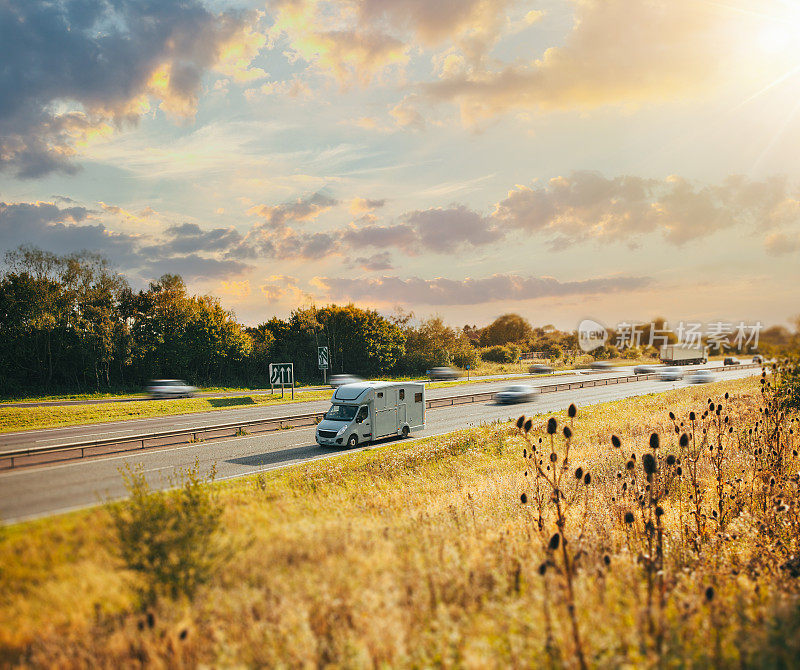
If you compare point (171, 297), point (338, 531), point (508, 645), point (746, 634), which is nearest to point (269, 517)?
point (338, 531)

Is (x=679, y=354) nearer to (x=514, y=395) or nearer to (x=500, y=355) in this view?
(x=500, y=355)

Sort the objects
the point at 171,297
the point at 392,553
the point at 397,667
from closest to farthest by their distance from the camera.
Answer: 1. the point at 397,667
2. the point at 392,553
3. the point at 171,297

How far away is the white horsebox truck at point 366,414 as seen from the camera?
1931cm

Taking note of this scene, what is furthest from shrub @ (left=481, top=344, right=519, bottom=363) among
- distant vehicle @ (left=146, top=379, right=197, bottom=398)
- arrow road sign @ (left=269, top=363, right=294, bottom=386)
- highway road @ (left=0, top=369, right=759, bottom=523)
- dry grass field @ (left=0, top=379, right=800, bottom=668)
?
dry grass field @ (left=0, top=379, right=800, bottom=668)

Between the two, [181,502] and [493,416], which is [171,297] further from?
[181,502]

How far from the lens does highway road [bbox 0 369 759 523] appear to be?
7289 millimetres

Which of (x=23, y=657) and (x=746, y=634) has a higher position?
(x=23, y=657)

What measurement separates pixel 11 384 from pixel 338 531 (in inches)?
1177

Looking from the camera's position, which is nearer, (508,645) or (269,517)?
(508,645)

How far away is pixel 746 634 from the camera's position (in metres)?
6.18

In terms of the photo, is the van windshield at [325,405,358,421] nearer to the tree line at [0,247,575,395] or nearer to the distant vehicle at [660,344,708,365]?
the tree line at [0,247,575,395]

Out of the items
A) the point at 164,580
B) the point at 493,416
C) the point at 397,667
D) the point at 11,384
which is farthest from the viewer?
the point at 493,416

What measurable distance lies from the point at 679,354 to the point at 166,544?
295 feet

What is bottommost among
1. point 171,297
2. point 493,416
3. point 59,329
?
point 493,416
